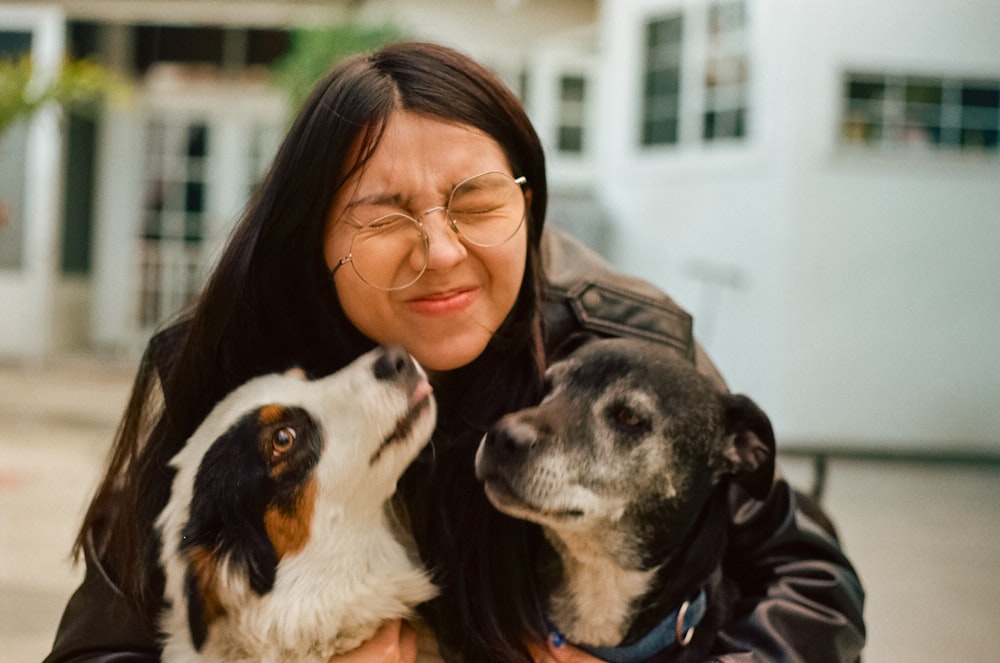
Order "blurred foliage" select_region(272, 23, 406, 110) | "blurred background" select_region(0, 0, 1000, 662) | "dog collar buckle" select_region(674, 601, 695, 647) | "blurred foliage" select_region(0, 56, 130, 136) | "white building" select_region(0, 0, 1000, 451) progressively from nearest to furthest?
1. "dog collar buckle" select_region(674, 601, 695, 647)
2. "blurred background" select_region(0, 0, 1000, 662)
3. "blurred foliage" select_region(0, 56, 130, 136)
4. "white building" select_region(0, 0, 1000, 451)
5. "blurred foliage" select_region(272, 23, 406, 110)

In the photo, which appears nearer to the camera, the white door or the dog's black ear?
the dog's black ear

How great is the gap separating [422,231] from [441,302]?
0.45ft

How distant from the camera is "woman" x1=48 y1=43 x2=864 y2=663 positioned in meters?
1.39

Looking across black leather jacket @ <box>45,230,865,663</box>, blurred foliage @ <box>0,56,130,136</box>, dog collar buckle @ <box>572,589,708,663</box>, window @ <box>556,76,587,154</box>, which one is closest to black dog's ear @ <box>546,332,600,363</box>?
black leather jacket @ <box>45,230,865,663</box>

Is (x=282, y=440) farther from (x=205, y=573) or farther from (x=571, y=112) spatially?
(x=571, y=112)

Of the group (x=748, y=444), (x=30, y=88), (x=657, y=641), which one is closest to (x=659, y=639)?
(x=657, y=641)

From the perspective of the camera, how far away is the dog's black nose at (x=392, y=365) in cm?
136

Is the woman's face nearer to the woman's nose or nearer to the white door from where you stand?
the woman's nose

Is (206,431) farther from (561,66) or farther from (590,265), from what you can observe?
(561,66)

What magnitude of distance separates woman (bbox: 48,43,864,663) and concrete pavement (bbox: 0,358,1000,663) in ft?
1.29

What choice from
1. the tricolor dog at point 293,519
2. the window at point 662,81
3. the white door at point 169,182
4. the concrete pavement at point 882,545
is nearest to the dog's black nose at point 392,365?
the tricolor dog at point 293,519

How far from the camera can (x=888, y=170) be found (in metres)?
5.59

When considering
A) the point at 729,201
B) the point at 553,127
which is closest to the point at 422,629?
the point at 729,201

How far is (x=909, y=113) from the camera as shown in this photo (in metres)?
5.50
